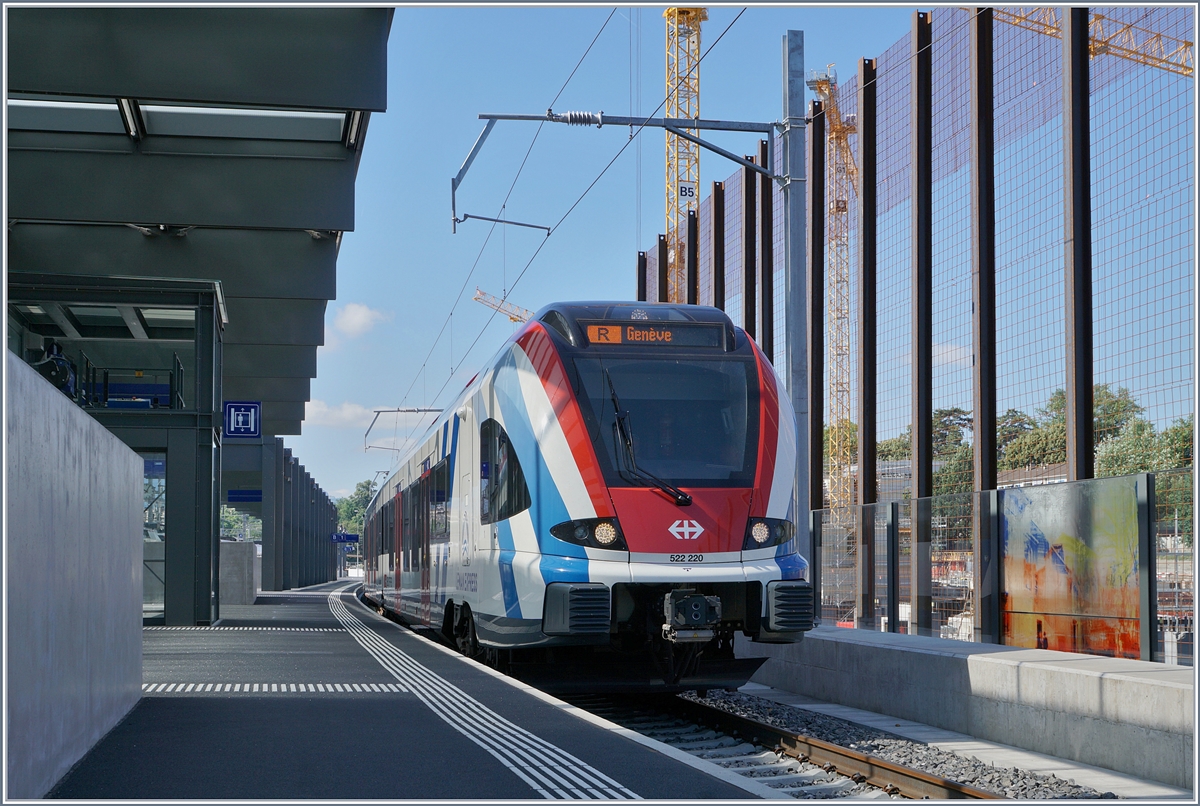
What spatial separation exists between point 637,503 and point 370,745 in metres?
3.31

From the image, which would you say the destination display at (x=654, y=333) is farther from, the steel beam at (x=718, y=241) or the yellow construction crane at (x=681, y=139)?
the yellow construction crane at (x=681, y=139)

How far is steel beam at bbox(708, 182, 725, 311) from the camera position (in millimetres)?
33469

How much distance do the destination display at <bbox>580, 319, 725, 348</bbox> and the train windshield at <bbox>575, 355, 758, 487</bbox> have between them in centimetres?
18

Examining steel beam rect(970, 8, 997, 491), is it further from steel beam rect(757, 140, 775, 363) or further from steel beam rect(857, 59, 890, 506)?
steel beam rect(757, 140, 775, 363)

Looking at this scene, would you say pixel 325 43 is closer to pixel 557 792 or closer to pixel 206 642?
pixel 206 642

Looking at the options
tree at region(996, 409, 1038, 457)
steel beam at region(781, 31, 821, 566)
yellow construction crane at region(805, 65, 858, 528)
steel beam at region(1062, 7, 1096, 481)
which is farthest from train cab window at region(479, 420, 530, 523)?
yellow construction crane at region(805, 65, 858, 528)

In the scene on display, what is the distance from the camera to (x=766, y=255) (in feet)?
98.1

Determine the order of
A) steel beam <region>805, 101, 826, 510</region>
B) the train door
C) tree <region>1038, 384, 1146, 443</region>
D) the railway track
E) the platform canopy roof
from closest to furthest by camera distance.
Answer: the railway track < the platform canopy roof < the train door < steel beam <region>805, 101, 826, 510</region> < tree <region>1038, 384, 1146, 443</region>

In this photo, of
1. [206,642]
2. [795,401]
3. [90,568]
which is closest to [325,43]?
[795,401]

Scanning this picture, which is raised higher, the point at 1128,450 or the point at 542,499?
the point at 1128,450

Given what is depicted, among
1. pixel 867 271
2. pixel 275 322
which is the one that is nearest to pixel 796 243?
pixel 867 271

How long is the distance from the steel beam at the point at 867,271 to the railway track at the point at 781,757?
11703mm

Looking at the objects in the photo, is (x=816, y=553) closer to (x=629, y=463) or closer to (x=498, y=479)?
(x=498, y=479)

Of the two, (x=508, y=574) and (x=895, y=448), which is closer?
(x=508, y=574)
